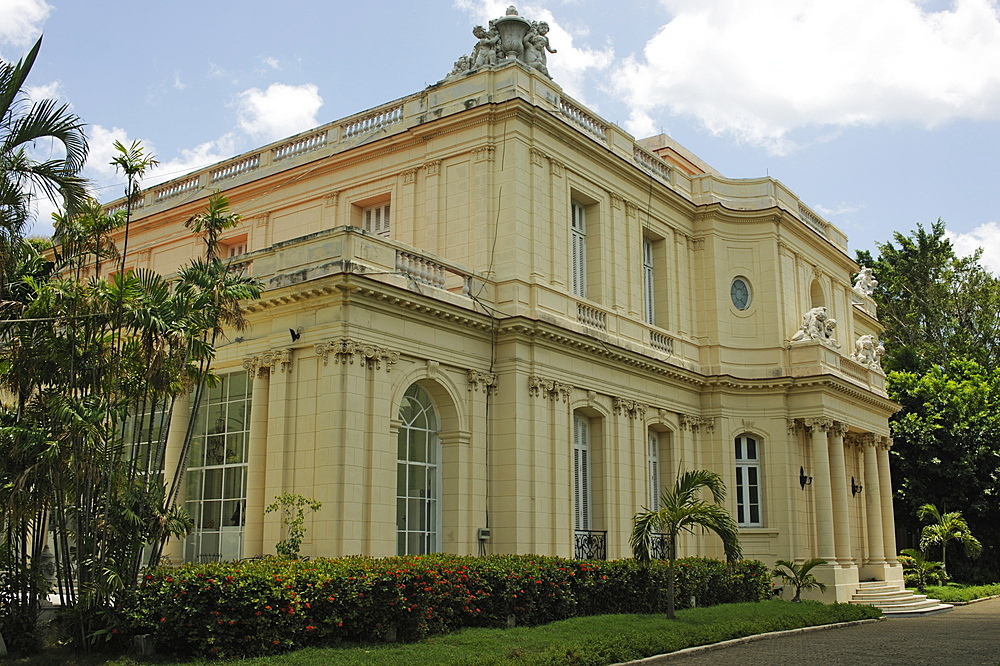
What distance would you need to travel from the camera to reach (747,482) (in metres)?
27.0

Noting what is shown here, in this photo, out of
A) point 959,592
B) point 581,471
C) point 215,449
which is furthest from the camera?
point 959,592

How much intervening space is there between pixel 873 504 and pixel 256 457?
20884 millimetres

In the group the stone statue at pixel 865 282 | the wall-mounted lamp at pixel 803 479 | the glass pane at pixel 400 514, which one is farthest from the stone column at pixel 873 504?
the glass pane at pixel 400 514

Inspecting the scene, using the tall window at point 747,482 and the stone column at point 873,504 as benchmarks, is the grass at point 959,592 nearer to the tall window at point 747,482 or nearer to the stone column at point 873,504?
the stone column at point 873,504

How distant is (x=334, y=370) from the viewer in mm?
17109

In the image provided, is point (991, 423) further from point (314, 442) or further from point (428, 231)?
point (314, 442)

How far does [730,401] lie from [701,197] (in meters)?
6.09

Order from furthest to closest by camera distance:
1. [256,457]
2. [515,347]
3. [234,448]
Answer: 1. [515,347]
2. [234,448]
3. [256,457]

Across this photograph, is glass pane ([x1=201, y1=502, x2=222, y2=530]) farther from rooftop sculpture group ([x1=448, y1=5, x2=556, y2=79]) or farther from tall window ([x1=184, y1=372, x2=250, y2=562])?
rooftop sculpture group ([x1=448, y1=5, x2=556, y2=79])

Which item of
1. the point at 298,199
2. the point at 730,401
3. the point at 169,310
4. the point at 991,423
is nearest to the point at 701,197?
the point at 730,401

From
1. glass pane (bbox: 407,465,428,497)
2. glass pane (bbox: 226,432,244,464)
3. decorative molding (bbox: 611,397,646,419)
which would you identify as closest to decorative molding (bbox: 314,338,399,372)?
glass pane (bbox: 407,465,428,497)

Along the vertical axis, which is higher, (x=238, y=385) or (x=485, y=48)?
(x=485, y=48)

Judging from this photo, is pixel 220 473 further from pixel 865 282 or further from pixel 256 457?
pixel 865 282

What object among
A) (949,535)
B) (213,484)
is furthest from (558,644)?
(949,535)
